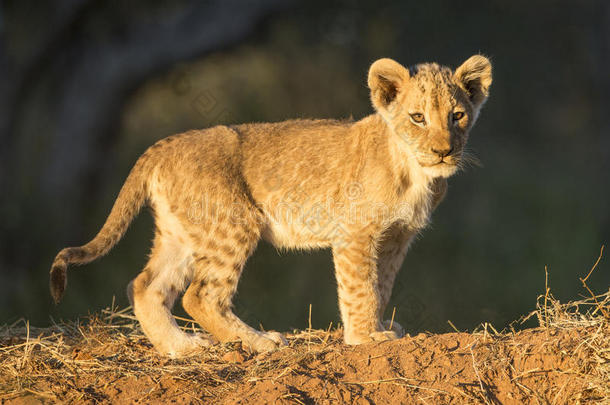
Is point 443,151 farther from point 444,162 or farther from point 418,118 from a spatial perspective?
point 418,118

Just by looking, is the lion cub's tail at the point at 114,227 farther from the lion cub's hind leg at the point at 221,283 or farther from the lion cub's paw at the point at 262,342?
the lion cub's paw at the point at 262,342

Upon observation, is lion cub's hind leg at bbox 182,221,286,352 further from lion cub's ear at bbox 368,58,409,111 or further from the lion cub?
lion cub's ear at bbox 368,58,409,111

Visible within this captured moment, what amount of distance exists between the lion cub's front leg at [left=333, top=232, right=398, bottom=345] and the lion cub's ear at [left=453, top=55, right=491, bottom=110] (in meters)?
1.23

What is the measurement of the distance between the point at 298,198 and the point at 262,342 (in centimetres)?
110

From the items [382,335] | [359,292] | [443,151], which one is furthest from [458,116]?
[382,335]

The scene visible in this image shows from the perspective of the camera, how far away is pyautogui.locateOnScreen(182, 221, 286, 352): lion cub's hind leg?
525 cm

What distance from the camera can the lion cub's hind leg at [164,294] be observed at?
5148mm

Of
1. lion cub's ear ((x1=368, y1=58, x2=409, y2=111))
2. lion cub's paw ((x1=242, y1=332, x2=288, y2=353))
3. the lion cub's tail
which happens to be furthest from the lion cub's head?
the lion cub's tail

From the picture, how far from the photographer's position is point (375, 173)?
519cm

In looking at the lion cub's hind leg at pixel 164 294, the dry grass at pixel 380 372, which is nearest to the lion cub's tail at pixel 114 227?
the lion cub's hind leg at pixel 164 294

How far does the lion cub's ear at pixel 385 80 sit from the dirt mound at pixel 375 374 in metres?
1.66

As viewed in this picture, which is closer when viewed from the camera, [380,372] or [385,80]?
[380,372]

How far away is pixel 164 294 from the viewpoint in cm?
543

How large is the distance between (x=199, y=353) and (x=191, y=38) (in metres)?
3.79
